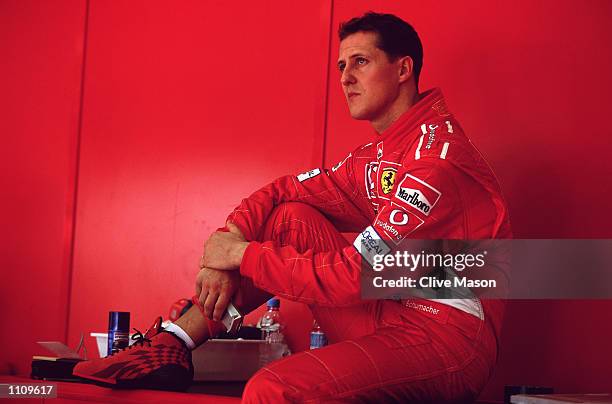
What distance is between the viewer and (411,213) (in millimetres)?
1707

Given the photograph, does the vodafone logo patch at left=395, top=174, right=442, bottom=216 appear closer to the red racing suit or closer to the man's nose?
the red racing suit

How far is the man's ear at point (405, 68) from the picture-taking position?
7.11ft

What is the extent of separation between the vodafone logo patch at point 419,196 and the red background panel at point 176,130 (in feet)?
3.78

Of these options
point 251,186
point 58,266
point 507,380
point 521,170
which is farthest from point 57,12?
point 507,380

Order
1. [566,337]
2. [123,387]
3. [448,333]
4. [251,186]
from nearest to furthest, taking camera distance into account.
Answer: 1. [448,333]
2. [123,387]
3. [566,337]
4. [251,186]

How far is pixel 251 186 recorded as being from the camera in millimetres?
3027

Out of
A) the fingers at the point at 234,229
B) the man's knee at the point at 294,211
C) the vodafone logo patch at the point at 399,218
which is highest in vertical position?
the man's knee at the point at 294,211

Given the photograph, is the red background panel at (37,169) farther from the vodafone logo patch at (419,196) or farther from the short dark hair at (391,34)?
the vodafone logo patch at (419,196)

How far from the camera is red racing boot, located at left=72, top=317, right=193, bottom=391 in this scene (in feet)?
6.29

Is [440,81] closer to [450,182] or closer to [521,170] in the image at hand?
[521,170]

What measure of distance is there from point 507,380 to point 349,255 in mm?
896

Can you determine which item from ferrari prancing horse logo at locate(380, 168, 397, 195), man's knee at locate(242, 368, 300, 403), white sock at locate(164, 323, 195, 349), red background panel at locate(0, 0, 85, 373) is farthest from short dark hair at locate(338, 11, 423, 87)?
red background panel at locate(0, 0, 85, 373)

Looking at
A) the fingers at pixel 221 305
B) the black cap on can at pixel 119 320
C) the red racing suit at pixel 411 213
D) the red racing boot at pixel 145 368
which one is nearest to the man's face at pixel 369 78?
the red racing suit at pixel 411 213

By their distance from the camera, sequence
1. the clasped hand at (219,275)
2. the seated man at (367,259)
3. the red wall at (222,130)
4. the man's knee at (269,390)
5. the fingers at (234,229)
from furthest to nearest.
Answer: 1. the red wall at (222,130)
2. the fingers at (234,229)
3. the clasped hand at (219,275)
4. the seated man at (367,259)
5. the man's knee at (269,390)
